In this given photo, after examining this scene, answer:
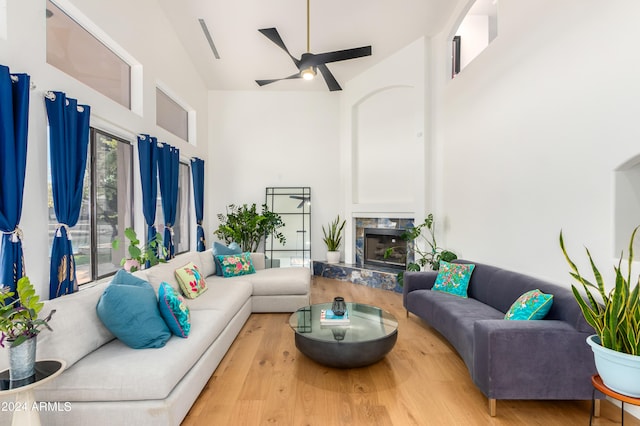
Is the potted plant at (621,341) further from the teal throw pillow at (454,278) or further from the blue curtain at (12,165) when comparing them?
the blue curtain at (12,165)

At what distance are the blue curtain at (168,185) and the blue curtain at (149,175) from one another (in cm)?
19

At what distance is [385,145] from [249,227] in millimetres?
3047

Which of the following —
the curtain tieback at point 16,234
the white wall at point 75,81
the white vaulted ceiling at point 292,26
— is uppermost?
the white vaulted ceiling at point 292,26

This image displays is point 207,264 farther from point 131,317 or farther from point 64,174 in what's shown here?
point 131,317

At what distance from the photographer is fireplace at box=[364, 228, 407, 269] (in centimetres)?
587

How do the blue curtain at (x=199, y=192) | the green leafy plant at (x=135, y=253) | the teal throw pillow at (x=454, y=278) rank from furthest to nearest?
the blue curtain at (x=199, y=192) → the teal throw pillow at (x=454, y=278) → the green leafy plant at (x=135, y=253)

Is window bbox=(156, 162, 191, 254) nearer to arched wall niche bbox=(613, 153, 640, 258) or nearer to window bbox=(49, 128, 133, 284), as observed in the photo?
window bbox=(49, 128, 133, 284)

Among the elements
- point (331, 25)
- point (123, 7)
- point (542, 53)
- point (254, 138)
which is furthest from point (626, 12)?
point (254, 138)

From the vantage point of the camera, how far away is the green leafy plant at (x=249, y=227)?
623cm

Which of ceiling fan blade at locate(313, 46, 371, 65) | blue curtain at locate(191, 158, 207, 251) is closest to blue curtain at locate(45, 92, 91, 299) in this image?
ceiling fan blade at locate(313, 46, 371, 65)

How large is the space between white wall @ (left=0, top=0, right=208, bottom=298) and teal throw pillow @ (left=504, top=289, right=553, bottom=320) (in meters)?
3.71

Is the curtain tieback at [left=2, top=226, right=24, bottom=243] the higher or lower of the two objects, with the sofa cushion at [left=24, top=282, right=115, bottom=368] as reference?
higher

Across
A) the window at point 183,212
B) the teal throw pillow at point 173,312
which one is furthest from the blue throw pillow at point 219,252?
the teal throw pillow at point 173,312

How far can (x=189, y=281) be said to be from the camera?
3471mm
